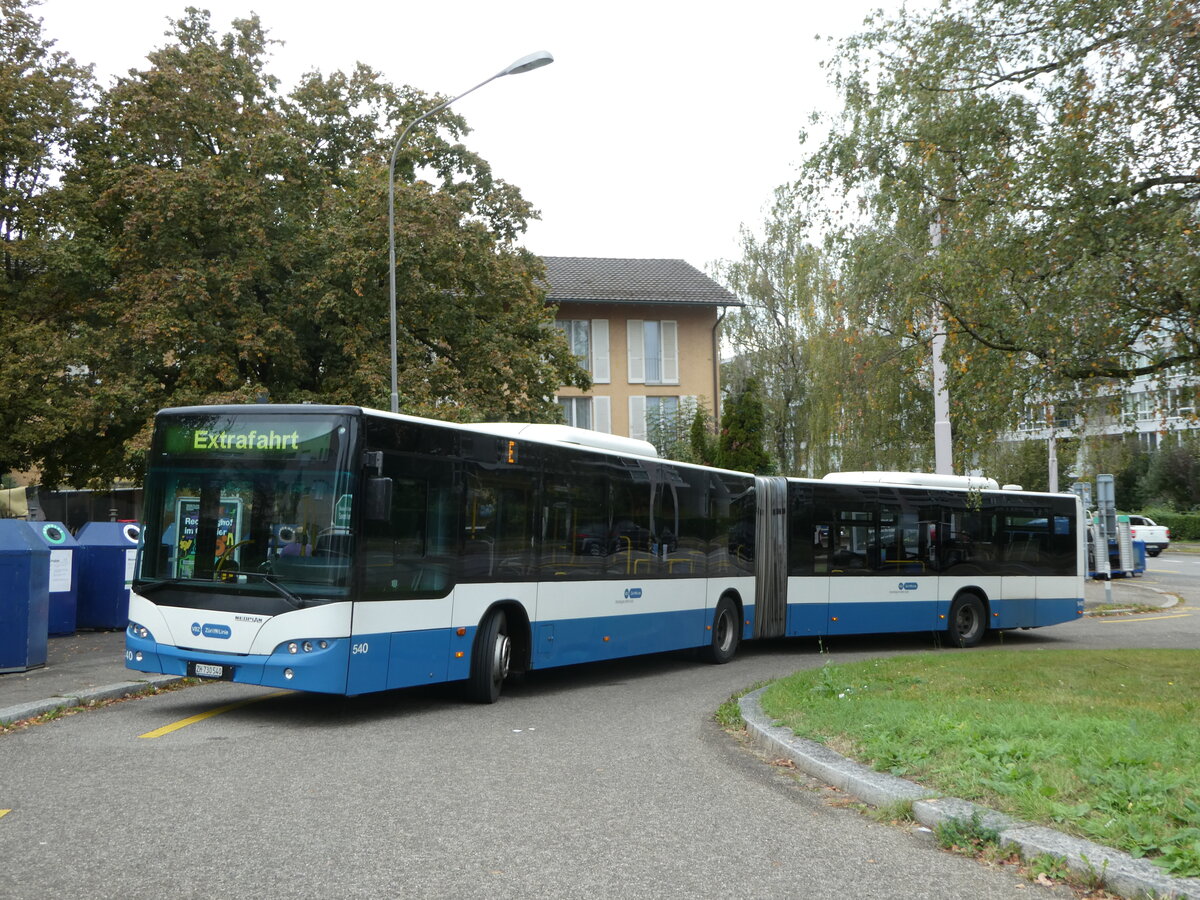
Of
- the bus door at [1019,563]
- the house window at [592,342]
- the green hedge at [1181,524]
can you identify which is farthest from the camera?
the green hedge at [1181,524]

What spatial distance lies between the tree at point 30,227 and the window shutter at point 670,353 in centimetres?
2995

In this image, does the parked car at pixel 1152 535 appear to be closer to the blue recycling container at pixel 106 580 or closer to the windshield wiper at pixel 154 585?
the blue recycling container at pixel 106 580

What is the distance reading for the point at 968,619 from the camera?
831 inches

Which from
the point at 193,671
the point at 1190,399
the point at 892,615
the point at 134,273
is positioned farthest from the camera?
the point at 134,273

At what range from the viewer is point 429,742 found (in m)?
9.30

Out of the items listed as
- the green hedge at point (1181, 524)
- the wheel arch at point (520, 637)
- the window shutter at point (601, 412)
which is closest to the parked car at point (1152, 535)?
the green hedge at point (1181, 524)

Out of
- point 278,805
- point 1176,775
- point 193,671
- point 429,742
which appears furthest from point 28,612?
point 1176,775

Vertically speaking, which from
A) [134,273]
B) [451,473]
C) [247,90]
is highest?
[247,90]

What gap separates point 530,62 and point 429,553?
11.6m

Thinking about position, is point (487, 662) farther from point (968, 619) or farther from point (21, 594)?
point (968, 619)

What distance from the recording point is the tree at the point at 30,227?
26094 millimetres

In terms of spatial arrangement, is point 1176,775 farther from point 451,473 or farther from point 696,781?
point 451,473

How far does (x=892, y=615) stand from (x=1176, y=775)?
1326cm

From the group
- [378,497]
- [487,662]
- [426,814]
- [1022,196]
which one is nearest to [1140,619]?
[1022,196]
